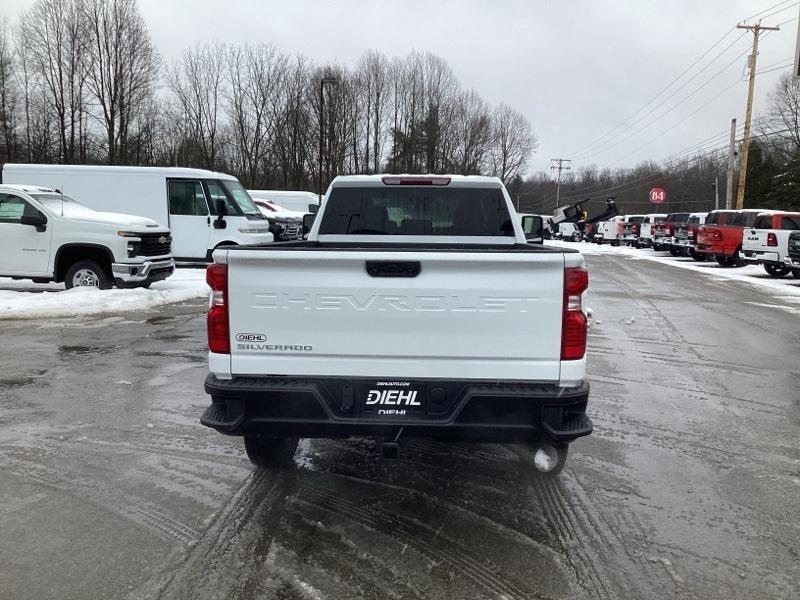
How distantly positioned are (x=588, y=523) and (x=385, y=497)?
121 centimetres

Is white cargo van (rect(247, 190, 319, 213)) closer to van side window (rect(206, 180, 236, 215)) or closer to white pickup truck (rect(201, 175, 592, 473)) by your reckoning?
van side window (rect(206, 180, 236, 215))

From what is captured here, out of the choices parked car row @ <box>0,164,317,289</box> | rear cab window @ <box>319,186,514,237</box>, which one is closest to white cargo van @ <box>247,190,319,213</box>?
parked car row @ <box>0,164,317,289</box>

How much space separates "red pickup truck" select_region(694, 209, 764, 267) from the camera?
23.3 meters

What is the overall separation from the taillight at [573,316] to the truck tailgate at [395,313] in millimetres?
37

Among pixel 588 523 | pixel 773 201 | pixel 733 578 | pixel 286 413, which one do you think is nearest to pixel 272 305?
pixel 286 413

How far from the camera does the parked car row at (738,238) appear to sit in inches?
773

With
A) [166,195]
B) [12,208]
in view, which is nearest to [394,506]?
[12,208]

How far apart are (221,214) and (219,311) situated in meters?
13.9

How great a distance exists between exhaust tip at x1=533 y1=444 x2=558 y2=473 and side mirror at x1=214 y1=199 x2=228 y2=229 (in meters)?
13.9

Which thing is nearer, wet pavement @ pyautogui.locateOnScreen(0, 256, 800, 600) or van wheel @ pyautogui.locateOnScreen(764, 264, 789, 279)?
wet pavement @ pyautogui.locateOnScreen(0, 256, 800, 600)

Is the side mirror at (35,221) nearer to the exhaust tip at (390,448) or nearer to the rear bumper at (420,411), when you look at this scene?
the rear bumper at (420,411)

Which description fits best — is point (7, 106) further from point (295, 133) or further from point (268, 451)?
point (268, 451)

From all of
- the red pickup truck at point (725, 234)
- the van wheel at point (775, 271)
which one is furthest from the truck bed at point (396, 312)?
the red pickup truck at point (725, 234)

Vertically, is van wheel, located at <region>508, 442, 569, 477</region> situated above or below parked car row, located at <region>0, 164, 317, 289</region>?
below
